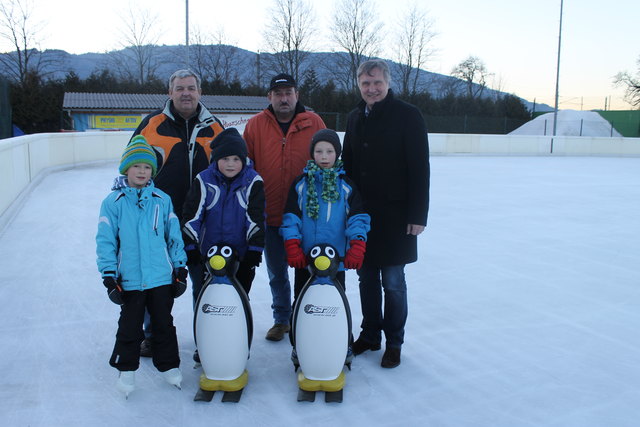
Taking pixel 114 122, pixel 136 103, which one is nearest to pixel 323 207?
pixel 114 122

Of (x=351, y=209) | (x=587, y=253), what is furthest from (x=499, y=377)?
(x=587, y=253)

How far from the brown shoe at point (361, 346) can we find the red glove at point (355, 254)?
68 cm

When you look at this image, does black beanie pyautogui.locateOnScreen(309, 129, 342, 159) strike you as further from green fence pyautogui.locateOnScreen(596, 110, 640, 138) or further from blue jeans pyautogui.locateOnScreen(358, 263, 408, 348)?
green fence pyautogui.locateOnScreen(596, 110, 640, 138)

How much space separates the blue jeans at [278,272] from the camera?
303 centimetres

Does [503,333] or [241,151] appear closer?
[241,151]

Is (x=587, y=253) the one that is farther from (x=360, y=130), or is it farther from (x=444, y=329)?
(x=360, y=130)

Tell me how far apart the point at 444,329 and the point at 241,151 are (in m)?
1.69

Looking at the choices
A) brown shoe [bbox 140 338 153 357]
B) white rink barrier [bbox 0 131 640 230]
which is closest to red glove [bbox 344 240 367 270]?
brown shoe [bbox 140 338 153 357]

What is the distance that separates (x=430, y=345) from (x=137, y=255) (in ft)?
5.53

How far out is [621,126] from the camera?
32625 millimetres

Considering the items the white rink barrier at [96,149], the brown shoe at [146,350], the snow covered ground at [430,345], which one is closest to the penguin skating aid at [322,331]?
the snow covered ground at [430,345]

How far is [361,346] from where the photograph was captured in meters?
2.91

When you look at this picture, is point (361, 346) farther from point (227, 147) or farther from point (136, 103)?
point (136, 103)

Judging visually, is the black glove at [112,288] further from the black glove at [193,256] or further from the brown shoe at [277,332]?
the brown shoe at [277,332]
